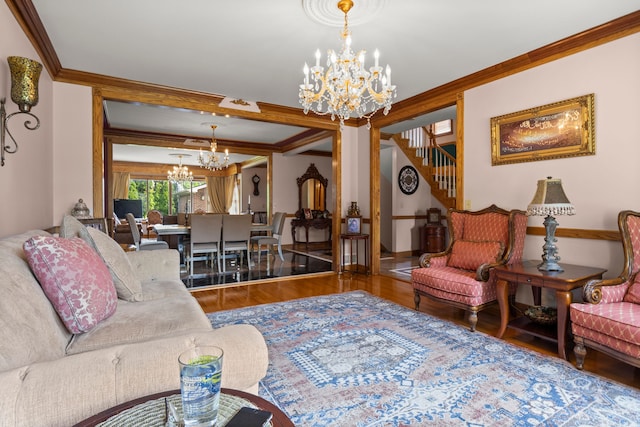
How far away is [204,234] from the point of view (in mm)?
5246

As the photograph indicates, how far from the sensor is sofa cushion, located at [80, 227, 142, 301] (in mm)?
1993

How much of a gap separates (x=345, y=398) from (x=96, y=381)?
1.38m

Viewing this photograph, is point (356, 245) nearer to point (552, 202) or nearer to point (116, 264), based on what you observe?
point (552, 202)

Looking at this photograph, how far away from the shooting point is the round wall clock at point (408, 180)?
7.33 meters

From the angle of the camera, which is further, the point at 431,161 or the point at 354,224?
the point at 431,161

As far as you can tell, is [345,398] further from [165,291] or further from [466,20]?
[466,20]

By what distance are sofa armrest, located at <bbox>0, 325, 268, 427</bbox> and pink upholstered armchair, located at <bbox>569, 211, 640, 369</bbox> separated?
2.19m

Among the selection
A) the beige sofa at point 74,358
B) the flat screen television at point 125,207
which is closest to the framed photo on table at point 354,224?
the beige sofa at point 74,358

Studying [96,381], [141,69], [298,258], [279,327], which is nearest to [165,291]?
[279,327]

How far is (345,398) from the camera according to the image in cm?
192

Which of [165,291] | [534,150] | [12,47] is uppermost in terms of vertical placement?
[12,47]

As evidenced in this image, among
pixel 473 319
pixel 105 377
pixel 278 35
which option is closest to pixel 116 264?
pixel 105 377

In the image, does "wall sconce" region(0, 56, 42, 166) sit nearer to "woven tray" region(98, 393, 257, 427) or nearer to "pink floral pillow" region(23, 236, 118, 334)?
"pink floral pillow" region(23, 236, 118, 334)

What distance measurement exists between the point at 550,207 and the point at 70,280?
3.19 metres
